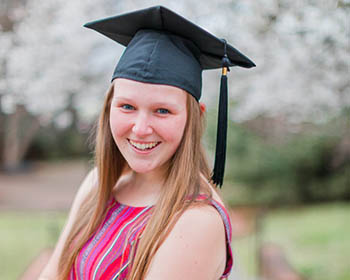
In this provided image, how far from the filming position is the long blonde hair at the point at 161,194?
1.50 meters

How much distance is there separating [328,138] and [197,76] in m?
7.66

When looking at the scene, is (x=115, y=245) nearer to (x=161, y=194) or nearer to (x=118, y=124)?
(x=161, y=194)

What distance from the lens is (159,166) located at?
69.5 inches

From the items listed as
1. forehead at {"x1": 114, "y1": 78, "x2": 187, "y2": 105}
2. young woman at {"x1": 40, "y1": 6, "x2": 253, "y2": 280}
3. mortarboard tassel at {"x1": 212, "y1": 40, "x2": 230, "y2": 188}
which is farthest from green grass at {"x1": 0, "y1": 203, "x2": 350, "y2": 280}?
forehead at {"x1": 114, "y1": 78, "x2": 187, "y2": 105}

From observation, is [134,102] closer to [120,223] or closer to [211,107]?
[120,223]

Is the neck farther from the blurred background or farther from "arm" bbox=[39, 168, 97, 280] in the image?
the blurred background

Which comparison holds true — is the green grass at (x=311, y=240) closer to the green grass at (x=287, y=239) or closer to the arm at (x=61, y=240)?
the green grass at (x=287, y=239)

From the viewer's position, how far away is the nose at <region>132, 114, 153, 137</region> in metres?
→ 1.54

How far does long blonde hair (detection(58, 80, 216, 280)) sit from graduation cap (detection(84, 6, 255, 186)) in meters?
0.09

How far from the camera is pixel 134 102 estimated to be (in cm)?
153

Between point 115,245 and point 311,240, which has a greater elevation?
point 115,245

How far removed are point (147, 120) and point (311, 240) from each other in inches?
245

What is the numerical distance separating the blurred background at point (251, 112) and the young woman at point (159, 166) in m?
0.56

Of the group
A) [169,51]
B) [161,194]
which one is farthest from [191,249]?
[169,51]
